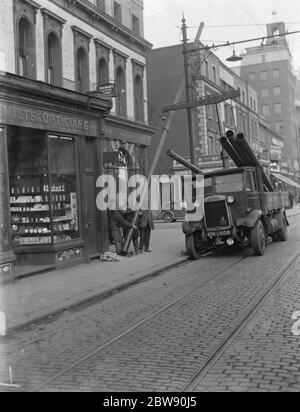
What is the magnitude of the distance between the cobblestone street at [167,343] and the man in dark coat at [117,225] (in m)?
4.73

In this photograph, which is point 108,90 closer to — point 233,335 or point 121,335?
point 121,335

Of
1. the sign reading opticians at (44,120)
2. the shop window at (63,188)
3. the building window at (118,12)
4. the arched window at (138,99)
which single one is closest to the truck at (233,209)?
the shop window at (63,188)

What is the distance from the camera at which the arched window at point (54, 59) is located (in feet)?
56.7

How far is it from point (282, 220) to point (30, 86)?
9.76 m

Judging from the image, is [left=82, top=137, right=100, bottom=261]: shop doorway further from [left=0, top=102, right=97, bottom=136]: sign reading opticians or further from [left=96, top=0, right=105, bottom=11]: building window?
[left=96, top=0, right=105, bottom=11]: building window

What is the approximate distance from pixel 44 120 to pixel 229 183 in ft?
17.8

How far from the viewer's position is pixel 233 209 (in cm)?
1437

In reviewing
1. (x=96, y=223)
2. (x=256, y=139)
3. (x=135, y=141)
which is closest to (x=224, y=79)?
(x=256, y=139)

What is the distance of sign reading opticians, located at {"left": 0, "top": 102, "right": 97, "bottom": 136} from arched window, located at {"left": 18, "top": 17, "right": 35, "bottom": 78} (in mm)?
2989

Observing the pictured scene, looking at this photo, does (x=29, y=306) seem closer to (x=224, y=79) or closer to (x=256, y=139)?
(x=224, y=79)

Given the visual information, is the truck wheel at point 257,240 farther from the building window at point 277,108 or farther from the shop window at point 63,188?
the building window at point 277,108

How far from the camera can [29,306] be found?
8.47 meters

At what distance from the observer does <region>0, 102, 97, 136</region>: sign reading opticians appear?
11.0m

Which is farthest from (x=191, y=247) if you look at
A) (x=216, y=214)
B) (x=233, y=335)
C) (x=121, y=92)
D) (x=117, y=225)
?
(x=121, y=92)
